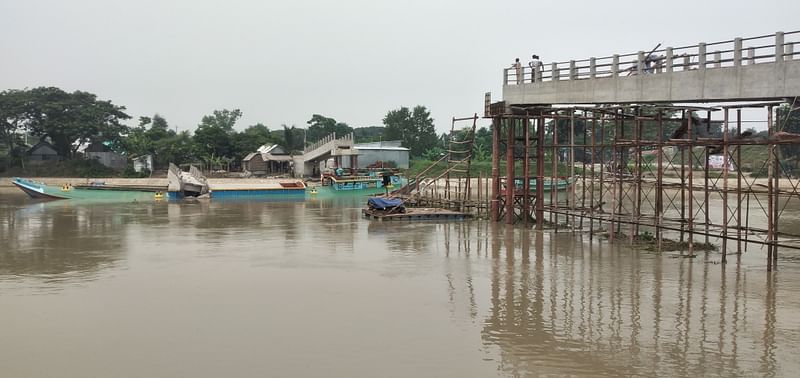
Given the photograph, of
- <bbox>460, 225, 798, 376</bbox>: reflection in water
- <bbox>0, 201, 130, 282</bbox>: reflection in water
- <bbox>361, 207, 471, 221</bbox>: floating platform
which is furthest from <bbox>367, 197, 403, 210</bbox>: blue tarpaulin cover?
<bbox>460, 225, 798, 376</bbox>: reflection in water

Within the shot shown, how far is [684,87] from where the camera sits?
19672 millimetres

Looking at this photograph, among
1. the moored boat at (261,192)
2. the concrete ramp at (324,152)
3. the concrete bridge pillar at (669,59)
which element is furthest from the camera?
the concrete ramp at (324,152)

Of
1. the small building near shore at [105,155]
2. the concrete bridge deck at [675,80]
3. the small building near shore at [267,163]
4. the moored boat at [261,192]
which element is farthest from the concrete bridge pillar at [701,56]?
the small building near shore at [105,155]

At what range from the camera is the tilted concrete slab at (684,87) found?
57.1ft

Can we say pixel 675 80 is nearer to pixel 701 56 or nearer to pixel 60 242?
pixel 701 56

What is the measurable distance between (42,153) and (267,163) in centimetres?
2733

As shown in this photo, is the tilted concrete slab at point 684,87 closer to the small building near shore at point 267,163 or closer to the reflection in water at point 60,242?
the reflection in water at point 60,242

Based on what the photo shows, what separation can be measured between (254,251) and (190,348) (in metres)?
11.6

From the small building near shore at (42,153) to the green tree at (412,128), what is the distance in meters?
45.4

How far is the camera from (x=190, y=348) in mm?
11383

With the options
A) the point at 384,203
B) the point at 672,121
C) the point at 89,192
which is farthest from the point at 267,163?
the point at 672,121

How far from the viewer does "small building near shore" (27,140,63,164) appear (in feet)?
248

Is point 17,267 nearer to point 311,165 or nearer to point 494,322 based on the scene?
point 494,322

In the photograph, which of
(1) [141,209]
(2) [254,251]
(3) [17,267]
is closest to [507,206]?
(2) [254,251]
